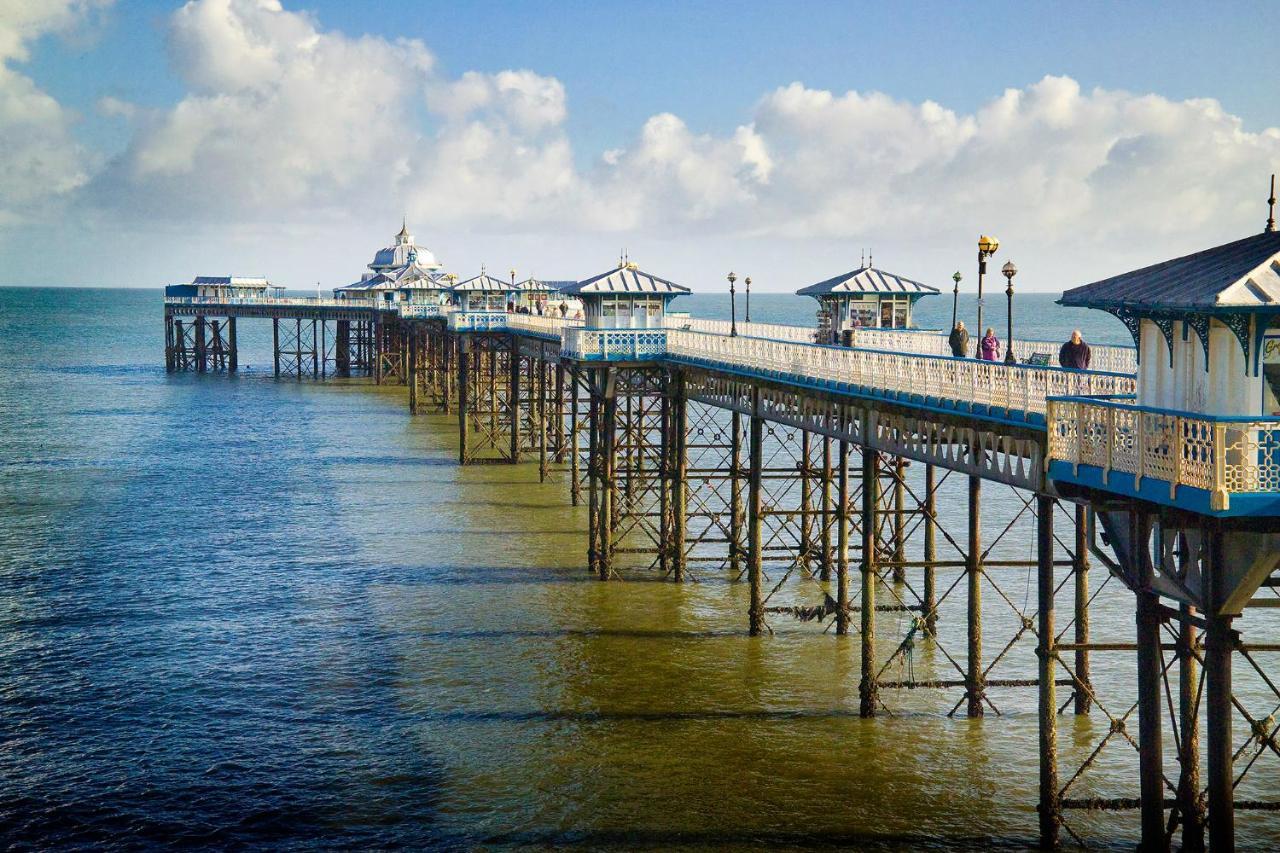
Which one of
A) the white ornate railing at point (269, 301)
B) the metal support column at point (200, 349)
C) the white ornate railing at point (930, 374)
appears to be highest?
the white ornate railing at point (269, 301)

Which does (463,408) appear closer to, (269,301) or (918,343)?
(918,343)

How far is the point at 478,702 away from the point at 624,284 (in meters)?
17.9

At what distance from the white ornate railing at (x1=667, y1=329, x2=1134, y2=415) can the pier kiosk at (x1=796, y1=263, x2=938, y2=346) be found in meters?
4.98

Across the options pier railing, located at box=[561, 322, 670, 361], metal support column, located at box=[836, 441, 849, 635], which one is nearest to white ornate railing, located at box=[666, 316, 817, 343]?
pier railing, located at box=[561, 322, 670, 361]

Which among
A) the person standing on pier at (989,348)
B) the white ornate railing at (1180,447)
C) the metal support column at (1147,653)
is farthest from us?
the person standing on pier at (989,348)

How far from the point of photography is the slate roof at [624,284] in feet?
131

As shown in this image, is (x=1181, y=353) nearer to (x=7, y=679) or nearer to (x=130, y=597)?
(x=7, y=679)

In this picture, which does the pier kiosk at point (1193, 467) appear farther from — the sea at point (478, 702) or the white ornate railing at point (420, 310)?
the white ornate railing at point (420, 310)

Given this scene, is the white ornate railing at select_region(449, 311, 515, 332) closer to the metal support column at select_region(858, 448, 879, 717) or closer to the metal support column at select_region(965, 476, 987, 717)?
the metal support column at select_region(858, 448, 879, 717)

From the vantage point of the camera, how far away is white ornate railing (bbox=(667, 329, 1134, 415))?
18.7m

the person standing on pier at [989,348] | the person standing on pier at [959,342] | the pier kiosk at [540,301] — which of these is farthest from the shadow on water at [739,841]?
the pier kiosk at [540,301]

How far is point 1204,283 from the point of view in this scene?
15.7 metres

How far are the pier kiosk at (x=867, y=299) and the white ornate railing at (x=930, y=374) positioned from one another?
4.98 meters

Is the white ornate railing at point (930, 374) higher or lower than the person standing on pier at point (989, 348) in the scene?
lower
